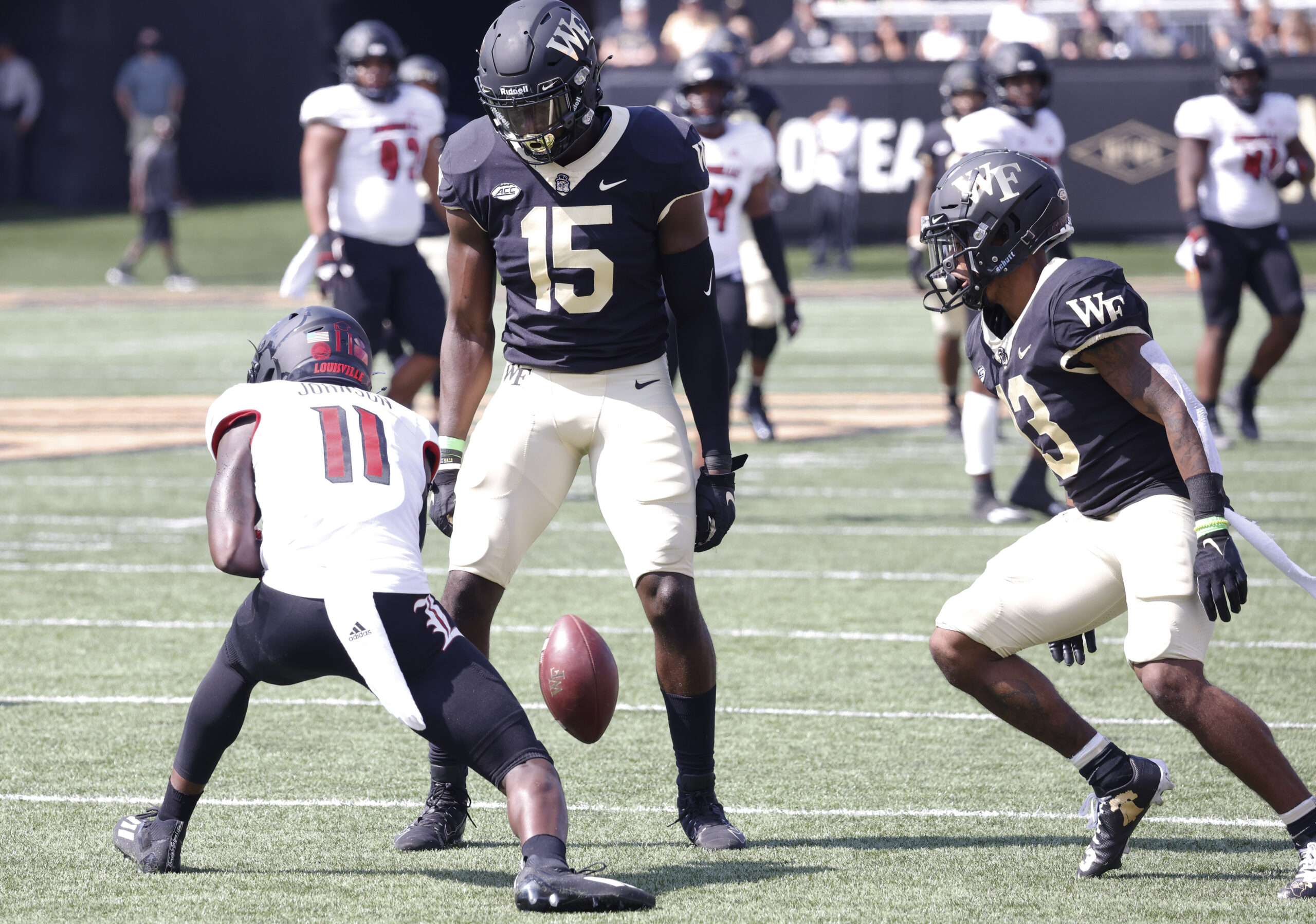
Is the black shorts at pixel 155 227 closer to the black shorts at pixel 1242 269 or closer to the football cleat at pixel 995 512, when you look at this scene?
the black shorts at pixel 1242 269

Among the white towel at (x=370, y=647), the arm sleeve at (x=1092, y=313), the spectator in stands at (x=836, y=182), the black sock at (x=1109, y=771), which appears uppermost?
the arm sleeve at (x=1092, y=313)

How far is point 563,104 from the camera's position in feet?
14.7

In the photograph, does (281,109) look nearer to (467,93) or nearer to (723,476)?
(467,93)

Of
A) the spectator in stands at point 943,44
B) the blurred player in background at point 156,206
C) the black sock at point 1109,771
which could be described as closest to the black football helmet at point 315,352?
the black sock at point 1109,771

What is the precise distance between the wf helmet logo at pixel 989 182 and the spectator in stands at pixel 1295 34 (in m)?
20.4

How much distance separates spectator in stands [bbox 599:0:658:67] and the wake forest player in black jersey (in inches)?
826

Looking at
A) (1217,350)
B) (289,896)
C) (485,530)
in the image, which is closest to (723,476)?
(485,530)

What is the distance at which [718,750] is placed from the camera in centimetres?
554

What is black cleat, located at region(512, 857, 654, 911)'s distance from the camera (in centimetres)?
391

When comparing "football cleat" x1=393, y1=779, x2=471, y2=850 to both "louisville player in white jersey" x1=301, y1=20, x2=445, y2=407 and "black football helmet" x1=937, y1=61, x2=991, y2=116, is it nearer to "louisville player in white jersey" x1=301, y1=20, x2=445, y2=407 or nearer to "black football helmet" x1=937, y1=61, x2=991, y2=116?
"louisville player in white jersey" x1=301, y1=20, x2=445, y2=407

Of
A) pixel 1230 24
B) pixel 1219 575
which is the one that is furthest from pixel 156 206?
pixel 1219 575

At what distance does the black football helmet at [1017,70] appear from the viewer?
33.6ft

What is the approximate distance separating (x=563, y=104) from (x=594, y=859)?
69.0 inches

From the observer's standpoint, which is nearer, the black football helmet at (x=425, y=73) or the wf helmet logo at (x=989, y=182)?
the wf helmet logo at (x=989, y=182)
